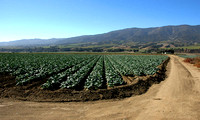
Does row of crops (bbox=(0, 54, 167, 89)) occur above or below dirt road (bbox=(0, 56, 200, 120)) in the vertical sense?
above

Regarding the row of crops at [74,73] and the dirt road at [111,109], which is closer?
the dirt road at [111,109]

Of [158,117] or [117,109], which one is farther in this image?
[117,109]

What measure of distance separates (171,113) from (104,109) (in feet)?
12.2

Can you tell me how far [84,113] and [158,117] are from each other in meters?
3.95

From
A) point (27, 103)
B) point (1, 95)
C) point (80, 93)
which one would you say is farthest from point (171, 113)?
point (1, 95)

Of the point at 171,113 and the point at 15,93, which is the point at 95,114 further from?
the point at 15,93

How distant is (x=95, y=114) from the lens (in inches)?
277

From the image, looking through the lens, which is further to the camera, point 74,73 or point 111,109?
point 74,73

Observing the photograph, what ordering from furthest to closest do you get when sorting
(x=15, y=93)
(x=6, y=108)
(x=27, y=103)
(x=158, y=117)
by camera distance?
(x=15, y=93), (x=27, y=103), (x=6, y=108), (x=158, y=117)

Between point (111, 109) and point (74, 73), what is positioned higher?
point (74, 73)

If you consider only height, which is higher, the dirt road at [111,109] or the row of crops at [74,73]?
the row of crops at [74,73]

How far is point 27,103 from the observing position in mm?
8383

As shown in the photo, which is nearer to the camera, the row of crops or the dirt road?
the dirt road

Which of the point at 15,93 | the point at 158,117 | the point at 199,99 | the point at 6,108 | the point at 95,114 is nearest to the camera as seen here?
the point at 158,117
